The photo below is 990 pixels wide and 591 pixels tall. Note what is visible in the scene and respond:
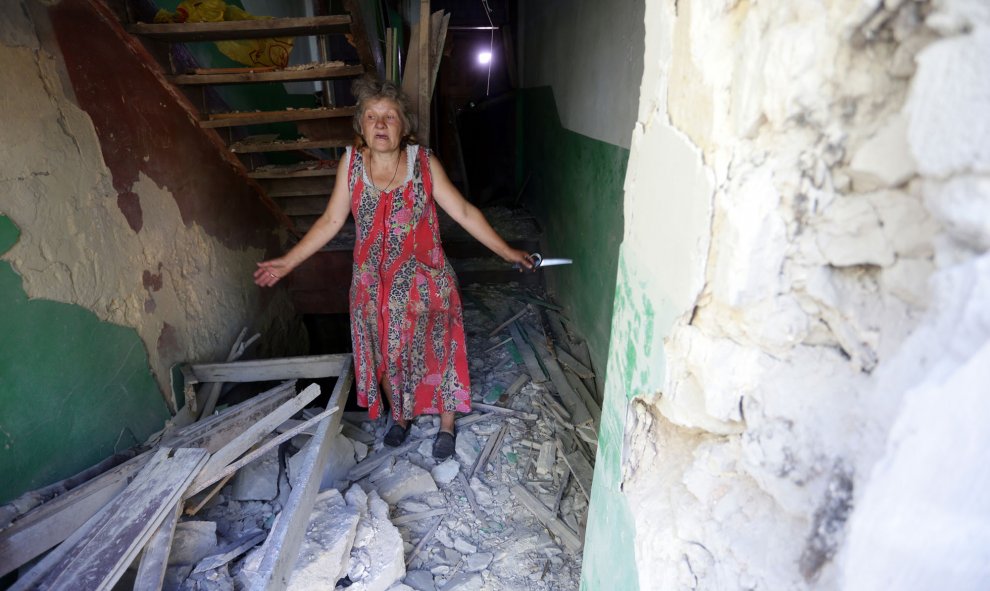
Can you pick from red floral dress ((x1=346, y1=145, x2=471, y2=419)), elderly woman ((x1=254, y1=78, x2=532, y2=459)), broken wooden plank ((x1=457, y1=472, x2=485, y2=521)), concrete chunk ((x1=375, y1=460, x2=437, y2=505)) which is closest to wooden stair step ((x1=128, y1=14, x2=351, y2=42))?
elderly woman ((x1=254, y1=78, x2=532, y2=459))

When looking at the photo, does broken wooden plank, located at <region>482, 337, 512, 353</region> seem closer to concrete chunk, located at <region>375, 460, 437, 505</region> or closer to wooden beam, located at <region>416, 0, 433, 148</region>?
concrete chunk, located at <region>375, 460, 437, 505</region>

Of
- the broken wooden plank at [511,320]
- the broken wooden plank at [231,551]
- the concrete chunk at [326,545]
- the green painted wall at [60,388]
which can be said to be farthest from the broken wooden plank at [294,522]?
the broken wooden plank at [511,320]

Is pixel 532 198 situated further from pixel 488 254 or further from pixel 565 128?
pixel 565 128

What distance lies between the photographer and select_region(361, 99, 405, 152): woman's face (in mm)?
2432

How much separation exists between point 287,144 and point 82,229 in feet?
4.09

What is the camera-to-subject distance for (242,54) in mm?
3086

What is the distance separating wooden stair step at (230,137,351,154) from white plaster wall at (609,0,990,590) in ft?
8.52

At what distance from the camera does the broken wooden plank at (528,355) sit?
12.0ft

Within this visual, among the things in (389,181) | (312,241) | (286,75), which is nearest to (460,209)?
(389,181)

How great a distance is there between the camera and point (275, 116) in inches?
115

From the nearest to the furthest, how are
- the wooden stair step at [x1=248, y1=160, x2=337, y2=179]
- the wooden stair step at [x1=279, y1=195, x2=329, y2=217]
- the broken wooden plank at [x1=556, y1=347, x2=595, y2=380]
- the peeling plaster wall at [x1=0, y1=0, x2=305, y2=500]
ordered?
the peeling plaster wall at [x1=0, y1=0, x2=305, y2=500], the wooden stair step at [x1=248, y1=160, x2=337, y2=179], the broken wooden plank at [x1=556, y1=347, x2=595, y2=380], the wooden stair step at [x1=279, y1=195, x2=329, y2=217]

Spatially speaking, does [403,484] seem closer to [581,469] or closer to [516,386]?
[581,469]

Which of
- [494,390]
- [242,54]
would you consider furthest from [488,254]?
[242,54]

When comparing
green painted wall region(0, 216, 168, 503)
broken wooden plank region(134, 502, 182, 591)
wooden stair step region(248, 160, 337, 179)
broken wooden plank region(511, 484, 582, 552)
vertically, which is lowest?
broken wooden plank region(511, 484, 582, 552)
